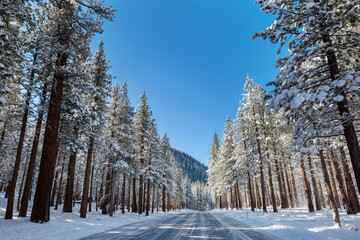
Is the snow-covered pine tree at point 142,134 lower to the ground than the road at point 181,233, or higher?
higher

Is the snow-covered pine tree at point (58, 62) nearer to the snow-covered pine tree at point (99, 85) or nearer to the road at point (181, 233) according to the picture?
the road at point (181, 233)

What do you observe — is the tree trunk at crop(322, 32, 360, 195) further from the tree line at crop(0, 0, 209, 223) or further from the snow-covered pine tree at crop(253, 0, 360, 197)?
the tree line at crop(0, 0, 209, 223)

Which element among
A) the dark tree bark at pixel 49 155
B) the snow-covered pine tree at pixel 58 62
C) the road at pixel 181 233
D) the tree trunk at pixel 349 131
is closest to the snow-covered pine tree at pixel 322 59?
the tree trunk at pixel 349 131

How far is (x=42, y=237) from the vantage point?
901 cm

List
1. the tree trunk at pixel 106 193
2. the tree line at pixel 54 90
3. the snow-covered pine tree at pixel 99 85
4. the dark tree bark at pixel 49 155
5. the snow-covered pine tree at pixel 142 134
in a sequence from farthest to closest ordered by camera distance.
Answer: the snow-covered pine tree at pixel 142 134 < the tree trunk at pixel 106 193 < the snow-covered pine tree at pixel 99 85 < the dark tree bark at pixel 49 155 < the tree line at pixel 54 90

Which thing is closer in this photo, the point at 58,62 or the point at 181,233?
the point at 181,233

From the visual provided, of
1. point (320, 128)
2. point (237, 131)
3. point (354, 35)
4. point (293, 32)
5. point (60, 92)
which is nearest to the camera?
point (354, 35)

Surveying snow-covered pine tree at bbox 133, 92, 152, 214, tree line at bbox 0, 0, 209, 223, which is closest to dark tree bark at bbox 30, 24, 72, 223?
tree line at bbox 0, 0, 209, 223

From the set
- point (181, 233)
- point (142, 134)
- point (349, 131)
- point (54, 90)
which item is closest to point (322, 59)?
point (349, 131)

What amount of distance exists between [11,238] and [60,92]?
27.5 ft

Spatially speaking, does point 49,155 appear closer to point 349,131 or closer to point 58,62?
point 58,62

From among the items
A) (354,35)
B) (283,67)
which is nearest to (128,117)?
(283,67)

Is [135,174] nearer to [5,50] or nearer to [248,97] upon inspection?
[248,97]

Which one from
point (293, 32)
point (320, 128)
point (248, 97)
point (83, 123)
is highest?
point (248, 97)
